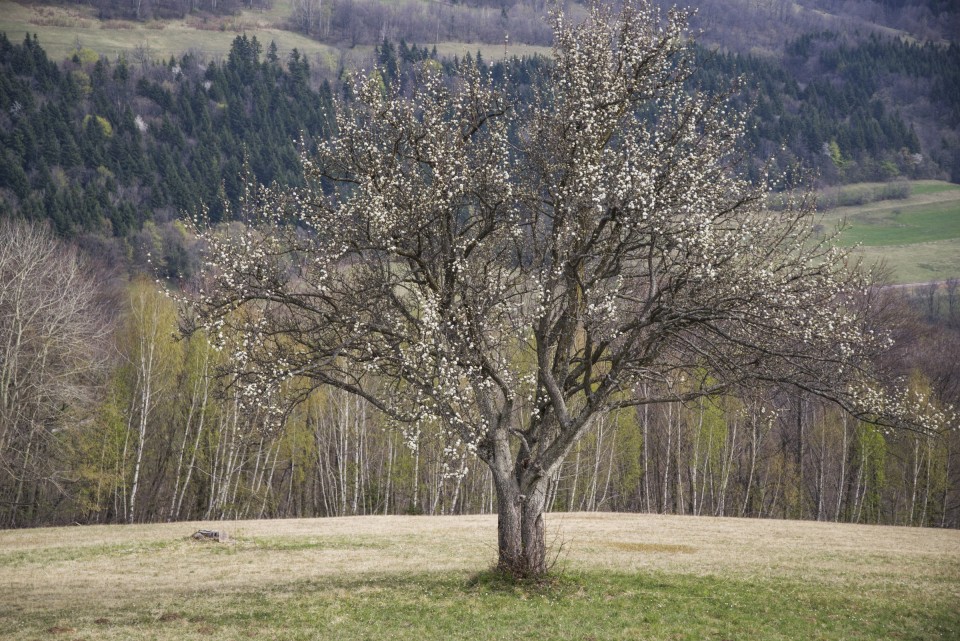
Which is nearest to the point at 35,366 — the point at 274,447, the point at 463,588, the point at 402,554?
the point at 274,447

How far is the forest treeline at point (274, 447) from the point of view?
4447cm

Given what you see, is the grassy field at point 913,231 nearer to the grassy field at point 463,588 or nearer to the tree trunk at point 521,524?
the grassy field at point 463,588

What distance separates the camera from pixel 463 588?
19828 mm

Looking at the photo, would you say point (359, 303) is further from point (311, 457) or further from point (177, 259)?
point (177, 259)

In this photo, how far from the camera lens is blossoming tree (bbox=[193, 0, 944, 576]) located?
18.0 meters

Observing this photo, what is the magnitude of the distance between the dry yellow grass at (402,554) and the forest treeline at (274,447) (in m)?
6.18

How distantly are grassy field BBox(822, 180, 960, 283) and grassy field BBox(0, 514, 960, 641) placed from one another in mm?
117422

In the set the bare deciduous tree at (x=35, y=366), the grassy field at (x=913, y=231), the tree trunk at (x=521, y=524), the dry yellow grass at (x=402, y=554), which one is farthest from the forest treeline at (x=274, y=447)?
the grassy field at (x=913, y=231)

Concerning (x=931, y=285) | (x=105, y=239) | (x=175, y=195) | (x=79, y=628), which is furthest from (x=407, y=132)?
(x=931, y=285)

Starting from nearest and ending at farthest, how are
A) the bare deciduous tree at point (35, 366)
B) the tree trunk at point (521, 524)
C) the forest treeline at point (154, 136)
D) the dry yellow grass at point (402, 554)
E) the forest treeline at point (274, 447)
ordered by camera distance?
the tree trunk at point (521, 524), the dry yellow grass at point (402, 554), the bare deciduous tree at point (35, 366), the forest treeline at point (274, 447), the forest treeline at point (154, 136)

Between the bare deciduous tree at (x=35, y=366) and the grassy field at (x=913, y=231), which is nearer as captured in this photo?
the bare deciduous tree at (x=35, y=366)

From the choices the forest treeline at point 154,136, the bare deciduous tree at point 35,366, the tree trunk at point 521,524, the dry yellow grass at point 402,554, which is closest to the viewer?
the tree trunk at point 521,524

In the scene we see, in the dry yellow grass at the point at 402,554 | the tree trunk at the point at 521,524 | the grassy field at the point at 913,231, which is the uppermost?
the grassy field at the point at 913,231

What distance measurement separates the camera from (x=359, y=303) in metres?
19.2
